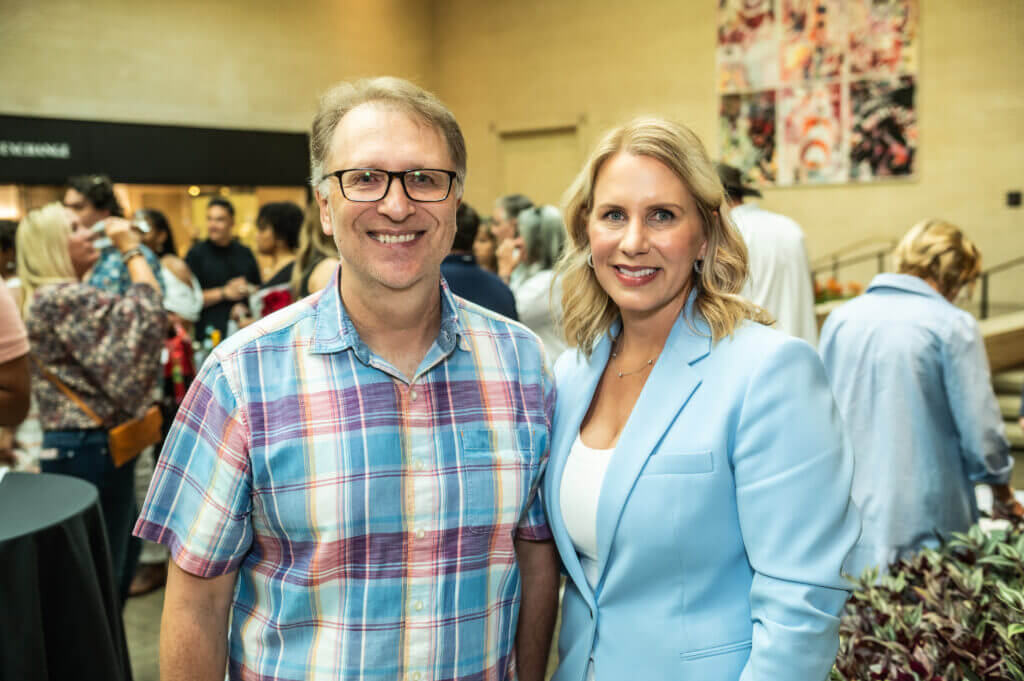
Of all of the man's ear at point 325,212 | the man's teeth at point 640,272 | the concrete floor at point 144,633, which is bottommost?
the concrete floor at point 144,633

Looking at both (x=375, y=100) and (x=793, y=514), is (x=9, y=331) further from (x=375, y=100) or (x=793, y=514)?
(x=793, y=514)

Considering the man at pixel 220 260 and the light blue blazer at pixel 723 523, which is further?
the man at pixel 220 260

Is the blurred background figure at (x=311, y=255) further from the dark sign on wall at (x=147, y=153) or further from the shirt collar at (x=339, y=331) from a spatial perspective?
the dark sign on wall at (x=147, y=153)

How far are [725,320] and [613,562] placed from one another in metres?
0.52

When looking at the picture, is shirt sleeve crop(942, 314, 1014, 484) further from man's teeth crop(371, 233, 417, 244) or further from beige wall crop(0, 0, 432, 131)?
beige wall crop(0, 0, 432, 131)

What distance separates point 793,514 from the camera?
1487 mm

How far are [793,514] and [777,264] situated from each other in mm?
2789

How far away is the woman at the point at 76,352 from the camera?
349 cm

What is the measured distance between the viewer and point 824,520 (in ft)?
4.88

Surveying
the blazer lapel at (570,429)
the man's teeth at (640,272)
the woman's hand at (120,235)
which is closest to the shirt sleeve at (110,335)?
the woman's hand at (120,235)

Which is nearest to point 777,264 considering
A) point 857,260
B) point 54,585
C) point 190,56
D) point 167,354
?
point 54,585

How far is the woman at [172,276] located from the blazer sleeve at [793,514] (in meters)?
5.22

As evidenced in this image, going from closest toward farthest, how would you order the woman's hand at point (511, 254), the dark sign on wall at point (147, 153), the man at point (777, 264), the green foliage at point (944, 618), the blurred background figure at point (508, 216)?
the green foliage at point (944, 618) → the man at point (777, 264) → the woman's hand at point (511, 254) → the blurred background figure at point (508, 216) → the dark sign on wall at point (147, 153)

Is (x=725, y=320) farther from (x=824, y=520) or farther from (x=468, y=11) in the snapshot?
(x=468, y=11)
